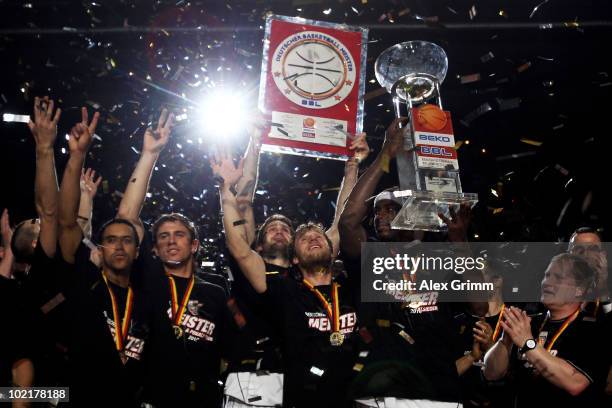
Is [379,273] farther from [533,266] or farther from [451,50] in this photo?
[451,50]

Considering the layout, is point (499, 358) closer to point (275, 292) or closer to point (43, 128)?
point (275, 292)

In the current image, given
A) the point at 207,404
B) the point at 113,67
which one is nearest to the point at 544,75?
the point at 113,67

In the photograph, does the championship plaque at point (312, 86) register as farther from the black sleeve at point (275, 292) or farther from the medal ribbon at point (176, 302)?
the medal ribbon at point (176, 302)

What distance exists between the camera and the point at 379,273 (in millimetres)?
3637

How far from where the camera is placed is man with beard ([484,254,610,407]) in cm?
A: 313

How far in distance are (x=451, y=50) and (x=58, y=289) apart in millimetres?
3992

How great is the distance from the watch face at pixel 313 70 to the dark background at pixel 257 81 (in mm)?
813

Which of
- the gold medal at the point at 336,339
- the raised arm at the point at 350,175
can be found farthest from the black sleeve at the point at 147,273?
the raised arm at the point at 350,175

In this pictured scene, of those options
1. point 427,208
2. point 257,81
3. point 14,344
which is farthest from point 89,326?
point 257,81

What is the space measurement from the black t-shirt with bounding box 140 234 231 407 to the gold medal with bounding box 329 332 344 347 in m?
0.62

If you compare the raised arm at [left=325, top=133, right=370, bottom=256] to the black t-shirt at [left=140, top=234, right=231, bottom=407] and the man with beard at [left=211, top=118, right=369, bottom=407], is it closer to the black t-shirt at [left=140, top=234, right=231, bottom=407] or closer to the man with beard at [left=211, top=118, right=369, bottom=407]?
the man with beard at [left=211, top=118, right=369, bottom=407]

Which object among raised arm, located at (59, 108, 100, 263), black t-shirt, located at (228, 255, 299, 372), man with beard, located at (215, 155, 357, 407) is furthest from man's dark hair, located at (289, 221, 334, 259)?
raised arm, located at (59, 108, 100, 263)

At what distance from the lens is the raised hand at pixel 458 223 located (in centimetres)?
349

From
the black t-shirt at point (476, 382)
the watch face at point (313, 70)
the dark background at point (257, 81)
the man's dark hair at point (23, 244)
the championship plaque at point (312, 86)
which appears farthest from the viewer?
the dark background at point (257, 81)
